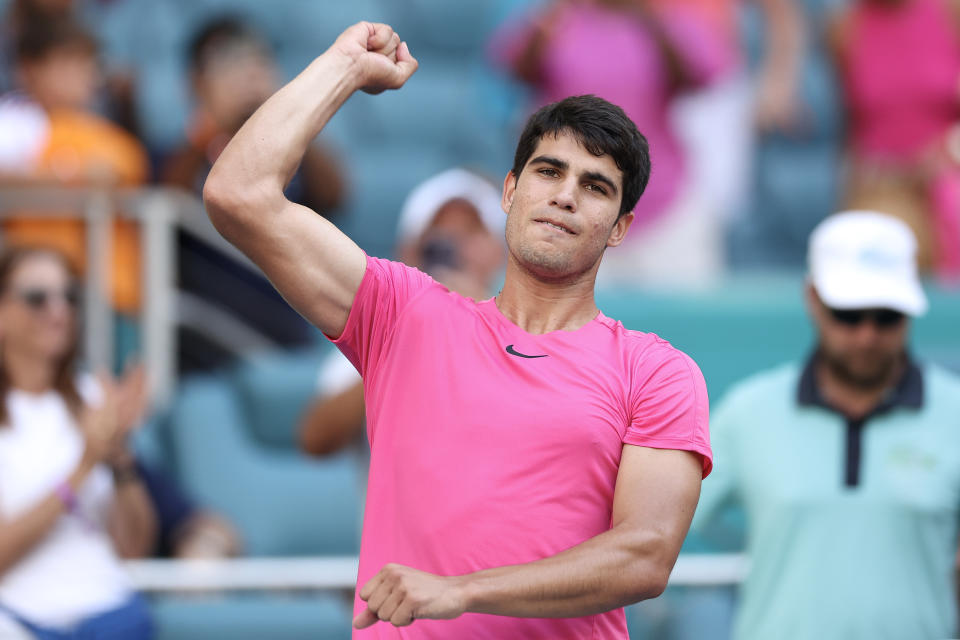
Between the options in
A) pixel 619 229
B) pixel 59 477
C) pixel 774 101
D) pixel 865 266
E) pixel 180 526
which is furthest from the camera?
pixel 774 101

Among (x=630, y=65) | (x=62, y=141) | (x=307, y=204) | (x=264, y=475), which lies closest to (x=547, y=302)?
(x=307, y=204)

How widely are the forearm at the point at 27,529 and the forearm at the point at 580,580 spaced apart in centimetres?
207

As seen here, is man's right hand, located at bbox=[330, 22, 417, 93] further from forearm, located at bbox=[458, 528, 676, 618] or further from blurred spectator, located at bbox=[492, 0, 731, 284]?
blurred spectator, located at bbox=[492, 0, 731, 284]

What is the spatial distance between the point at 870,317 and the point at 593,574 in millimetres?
1955

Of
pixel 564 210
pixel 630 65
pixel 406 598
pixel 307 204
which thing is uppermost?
pixel 630 65

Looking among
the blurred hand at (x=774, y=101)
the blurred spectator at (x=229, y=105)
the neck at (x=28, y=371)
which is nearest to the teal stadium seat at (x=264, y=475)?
the blurred spectator at (x=229, y=105)

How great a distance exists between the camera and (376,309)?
8.61 feet

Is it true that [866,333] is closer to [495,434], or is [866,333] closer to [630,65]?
[495,434]

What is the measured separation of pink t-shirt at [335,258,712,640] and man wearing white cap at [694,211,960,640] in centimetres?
132

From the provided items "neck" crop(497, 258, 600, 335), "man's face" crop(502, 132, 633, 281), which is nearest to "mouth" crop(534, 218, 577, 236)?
"man's face" crop(502, 132, 633, 281)

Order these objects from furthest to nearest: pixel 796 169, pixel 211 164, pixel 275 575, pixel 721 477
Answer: pixel 796 169 → pixel 211 164 → pixel 275 575 → pixel 721 477

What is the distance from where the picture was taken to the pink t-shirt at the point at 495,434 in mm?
2473

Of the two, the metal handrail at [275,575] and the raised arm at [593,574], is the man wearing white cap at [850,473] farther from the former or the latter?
the raised arm at [593,574]

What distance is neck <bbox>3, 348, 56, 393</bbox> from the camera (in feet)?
14.6
